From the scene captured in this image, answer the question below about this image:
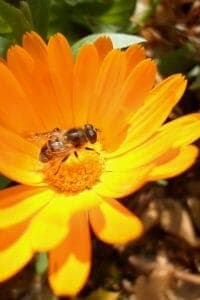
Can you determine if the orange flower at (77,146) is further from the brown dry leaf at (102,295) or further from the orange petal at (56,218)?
the brown dry leaf at (102,295)

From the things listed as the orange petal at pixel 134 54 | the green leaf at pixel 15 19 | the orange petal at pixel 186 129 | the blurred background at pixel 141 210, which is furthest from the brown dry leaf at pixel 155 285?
the green leaf at pixel 15 19

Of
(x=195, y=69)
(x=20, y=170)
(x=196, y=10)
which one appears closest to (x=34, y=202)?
(x=20, y=170)

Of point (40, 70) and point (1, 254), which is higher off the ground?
point (40, 70)

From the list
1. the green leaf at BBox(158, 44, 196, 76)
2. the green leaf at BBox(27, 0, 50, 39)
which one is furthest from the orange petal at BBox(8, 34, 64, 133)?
the green leaf at BBox(158, 44, 196, 76)

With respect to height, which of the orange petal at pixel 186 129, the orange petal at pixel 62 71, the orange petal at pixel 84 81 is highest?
the orange petal at pixel 62 71

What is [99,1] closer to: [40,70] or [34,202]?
[40,70]

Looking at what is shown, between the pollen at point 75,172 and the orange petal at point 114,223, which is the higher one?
the pollen at point 75,172
